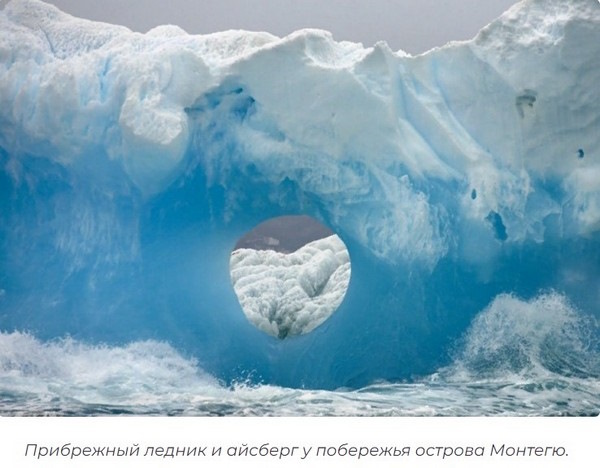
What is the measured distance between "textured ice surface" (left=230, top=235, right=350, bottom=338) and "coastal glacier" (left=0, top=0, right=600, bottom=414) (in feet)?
2.84

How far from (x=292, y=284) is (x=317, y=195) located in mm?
1959

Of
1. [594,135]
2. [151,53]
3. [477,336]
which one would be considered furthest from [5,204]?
[594,135]

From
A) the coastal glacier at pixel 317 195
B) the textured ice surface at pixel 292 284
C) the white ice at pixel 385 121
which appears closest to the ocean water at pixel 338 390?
the coastal glacier at pixel 317 195

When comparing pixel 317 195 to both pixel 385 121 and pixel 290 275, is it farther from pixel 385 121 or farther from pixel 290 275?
pixel 290 275

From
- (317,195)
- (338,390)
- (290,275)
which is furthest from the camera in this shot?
(290,275)

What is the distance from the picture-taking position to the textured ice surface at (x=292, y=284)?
8.51 metres

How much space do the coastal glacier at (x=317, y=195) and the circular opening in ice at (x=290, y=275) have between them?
900 millimetres

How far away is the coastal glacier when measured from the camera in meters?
7.16

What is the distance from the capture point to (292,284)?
928cm

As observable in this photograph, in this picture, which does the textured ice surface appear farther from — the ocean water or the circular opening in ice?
the ocean water

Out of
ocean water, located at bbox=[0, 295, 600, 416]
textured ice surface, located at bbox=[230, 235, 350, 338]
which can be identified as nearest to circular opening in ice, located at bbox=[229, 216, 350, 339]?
textured ice surface, located at bbox=[230, 235, 350, 338]

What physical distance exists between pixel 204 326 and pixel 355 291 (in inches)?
54.6

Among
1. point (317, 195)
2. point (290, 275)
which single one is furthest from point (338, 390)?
point (290, 275)
